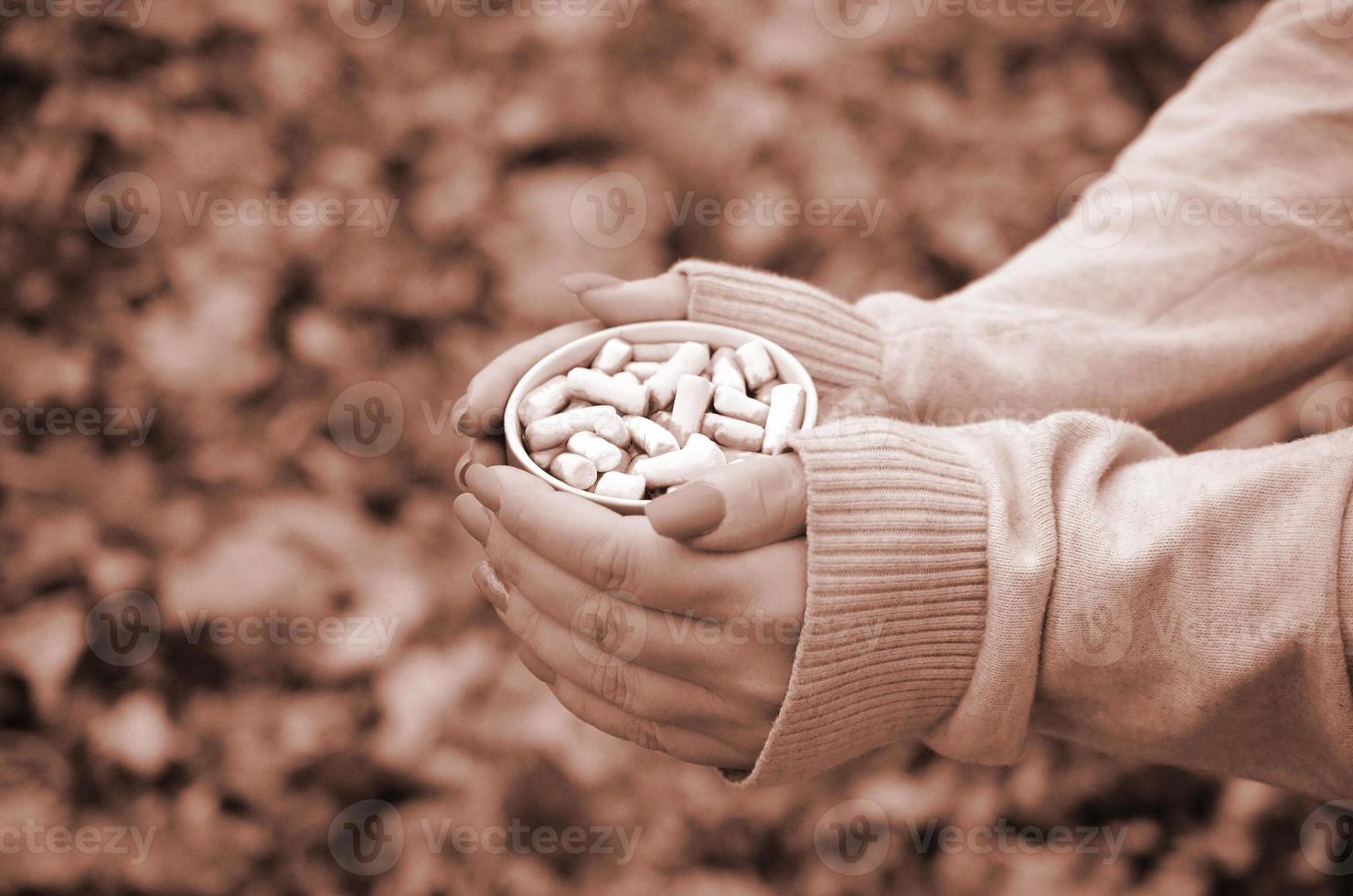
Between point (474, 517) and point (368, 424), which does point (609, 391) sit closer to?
point (474, 517)

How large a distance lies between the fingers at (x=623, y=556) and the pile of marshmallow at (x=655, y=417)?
0.10ft

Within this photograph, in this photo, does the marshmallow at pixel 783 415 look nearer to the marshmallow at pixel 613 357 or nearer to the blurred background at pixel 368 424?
the marshmallow at pixel 613 357

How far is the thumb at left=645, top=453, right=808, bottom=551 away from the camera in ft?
1.09

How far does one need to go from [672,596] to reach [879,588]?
0.08m

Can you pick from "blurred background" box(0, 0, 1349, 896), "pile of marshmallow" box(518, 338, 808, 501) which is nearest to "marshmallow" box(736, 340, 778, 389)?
"pile of marshmallow" box(518, 338, 808, 501)

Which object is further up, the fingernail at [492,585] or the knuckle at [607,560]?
the knuckle at [607,560]

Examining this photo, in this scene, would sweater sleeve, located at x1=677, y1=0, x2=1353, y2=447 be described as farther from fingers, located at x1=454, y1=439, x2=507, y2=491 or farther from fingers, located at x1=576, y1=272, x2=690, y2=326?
fingers, located at x1=454, y1=439, x2=507, y2=491

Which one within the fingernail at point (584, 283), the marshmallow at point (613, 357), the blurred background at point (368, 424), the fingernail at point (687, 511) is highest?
the fingernail at point (584, 283)

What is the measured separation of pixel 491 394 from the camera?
1.43 feet

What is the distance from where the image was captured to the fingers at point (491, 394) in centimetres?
43

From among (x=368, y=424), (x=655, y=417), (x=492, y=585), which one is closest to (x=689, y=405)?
(x=655, y=417)

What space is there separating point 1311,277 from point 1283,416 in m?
0.50

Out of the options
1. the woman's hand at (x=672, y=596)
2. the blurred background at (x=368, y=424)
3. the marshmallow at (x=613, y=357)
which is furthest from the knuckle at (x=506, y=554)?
the blurred background at (x=368, y=424)

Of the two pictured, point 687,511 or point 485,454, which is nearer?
point 687,511
